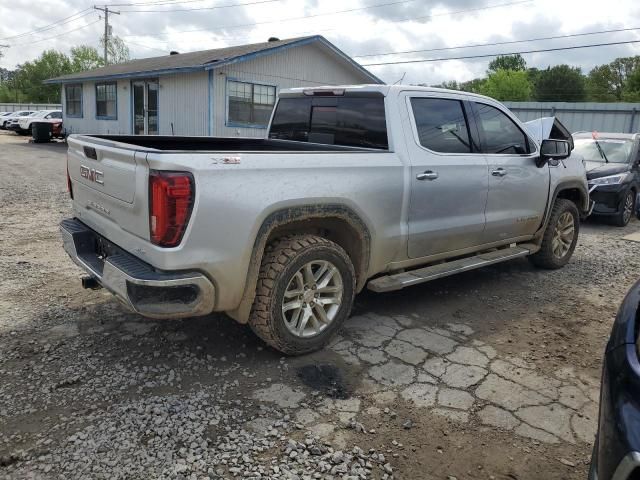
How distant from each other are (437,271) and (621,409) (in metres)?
2.69

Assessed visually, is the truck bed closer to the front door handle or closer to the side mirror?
the front door handle

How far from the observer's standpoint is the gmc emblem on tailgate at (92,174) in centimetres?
A: 355

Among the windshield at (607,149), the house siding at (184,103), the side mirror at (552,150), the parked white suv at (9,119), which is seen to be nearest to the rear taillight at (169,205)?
the side mirror at (552,150)

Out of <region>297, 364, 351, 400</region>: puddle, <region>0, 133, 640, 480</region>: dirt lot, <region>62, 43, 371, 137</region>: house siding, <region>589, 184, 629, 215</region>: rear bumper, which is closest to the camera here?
<region>0, 133, 640, 480</region>: dirt lot

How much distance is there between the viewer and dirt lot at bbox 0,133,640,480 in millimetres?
2688

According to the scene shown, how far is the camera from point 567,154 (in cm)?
526

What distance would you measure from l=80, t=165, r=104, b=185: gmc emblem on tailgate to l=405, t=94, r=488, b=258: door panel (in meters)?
2.22

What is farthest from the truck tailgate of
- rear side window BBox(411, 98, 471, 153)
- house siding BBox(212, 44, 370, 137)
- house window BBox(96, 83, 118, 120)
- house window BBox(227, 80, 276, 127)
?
house window BBox(96, 83, 118, 120)

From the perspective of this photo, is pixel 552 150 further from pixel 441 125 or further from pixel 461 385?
pixel 461 385

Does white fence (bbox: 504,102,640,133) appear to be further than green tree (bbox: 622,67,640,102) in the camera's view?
No

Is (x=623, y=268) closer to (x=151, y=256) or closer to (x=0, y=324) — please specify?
Answer: (x=151, y=256)

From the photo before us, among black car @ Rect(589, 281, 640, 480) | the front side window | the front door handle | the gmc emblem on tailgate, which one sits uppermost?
the front side window

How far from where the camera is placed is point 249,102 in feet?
59.4

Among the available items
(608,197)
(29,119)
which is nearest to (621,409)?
(608,197)
